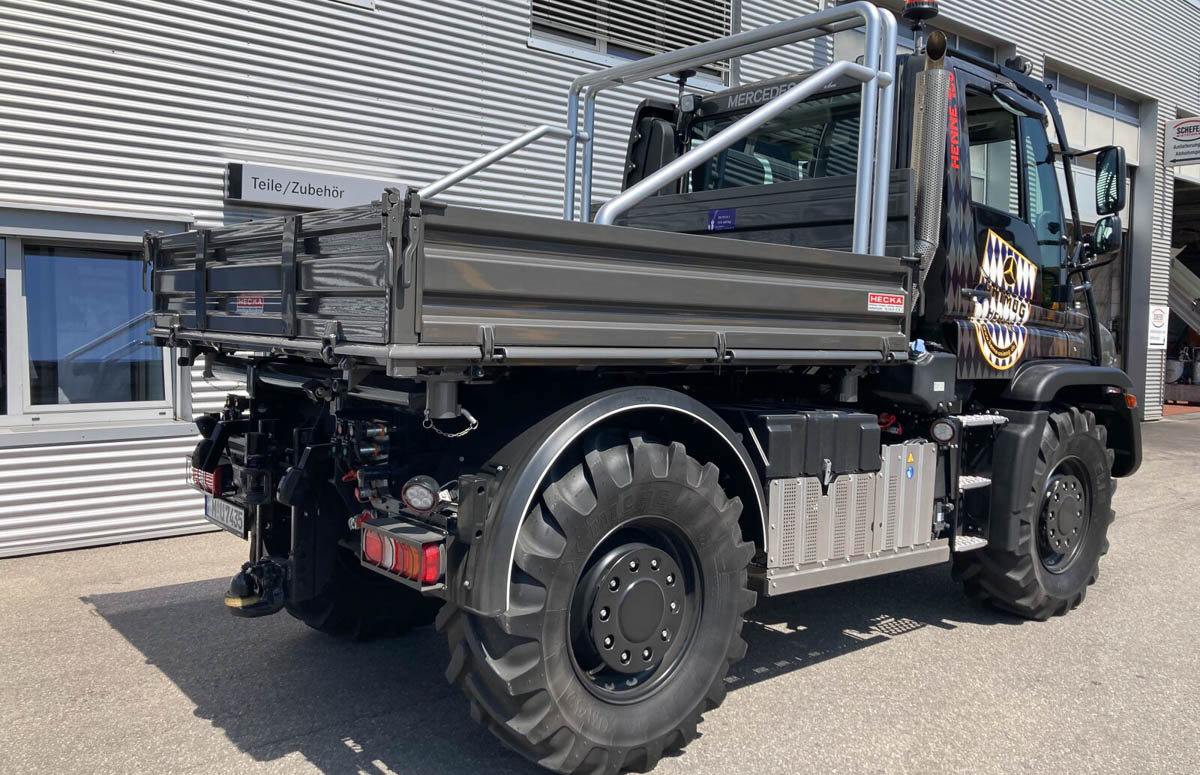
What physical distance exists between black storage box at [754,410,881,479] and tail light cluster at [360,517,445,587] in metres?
1.56

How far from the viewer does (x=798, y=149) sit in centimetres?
559

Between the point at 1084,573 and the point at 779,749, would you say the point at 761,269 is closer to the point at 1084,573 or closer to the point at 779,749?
the point at 779,749

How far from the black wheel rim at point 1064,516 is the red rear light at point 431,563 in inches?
151

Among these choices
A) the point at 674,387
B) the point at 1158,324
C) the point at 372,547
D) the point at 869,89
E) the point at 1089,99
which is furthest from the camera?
the point at 1158,324

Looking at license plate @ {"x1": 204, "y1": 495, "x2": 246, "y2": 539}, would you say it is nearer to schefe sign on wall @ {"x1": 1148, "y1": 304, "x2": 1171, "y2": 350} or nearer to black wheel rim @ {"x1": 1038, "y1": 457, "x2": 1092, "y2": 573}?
black wheel rim @ {"x1": 1038, "y1": 457, "x2": 1092, "y2": 573}

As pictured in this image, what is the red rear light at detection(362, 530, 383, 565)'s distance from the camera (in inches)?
140

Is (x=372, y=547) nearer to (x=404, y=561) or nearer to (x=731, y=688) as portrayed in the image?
(x=404, y=561)

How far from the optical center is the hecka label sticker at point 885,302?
4582mm

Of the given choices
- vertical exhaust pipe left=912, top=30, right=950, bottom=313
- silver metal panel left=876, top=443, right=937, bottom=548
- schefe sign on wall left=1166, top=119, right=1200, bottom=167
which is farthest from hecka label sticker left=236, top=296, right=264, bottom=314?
schefe sign on wall left=1166, top=119, right=1200, bottom=167

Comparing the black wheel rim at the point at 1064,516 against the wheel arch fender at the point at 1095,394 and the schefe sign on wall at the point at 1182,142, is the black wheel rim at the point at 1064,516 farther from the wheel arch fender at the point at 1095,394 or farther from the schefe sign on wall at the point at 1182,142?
the schefe sign on wall at the point at 1182,142

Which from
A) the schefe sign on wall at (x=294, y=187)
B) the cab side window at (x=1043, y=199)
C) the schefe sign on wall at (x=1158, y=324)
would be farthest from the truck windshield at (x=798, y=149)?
the schefe sign on wall at (x=1158, y=324)

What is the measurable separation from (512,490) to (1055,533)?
12.7 feet

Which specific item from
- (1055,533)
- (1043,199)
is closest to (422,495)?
(1055,533)

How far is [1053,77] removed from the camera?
16.0m
